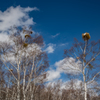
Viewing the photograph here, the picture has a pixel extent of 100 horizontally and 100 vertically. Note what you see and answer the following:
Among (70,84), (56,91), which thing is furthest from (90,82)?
(56,91)

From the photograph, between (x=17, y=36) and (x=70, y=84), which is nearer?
(x=17, y=36)

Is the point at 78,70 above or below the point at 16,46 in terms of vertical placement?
below

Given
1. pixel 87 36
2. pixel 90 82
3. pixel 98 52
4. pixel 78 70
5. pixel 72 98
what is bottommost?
pixel 72 98

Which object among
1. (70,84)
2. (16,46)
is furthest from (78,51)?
(70,84)

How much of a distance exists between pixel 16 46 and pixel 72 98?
29.7 metres

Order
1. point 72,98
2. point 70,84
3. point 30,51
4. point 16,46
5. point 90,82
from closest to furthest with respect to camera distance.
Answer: point 16,46 < point 30,51 < point 90,82 < point 70,84 < point 72,98

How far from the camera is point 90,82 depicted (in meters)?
12.1

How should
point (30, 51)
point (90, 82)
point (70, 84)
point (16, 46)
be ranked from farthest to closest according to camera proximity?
1. point (70, 84)
2. point (90, 82)
3. point (30, 51)
4. point (16, 46)

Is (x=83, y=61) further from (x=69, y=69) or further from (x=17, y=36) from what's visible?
(x=17, y=36)

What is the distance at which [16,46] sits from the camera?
10125 millimetres

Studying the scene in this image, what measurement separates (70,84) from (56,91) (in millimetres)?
9316

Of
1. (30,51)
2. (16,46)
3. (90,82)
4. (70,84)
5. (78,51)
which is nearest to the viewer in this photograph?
(16,46)

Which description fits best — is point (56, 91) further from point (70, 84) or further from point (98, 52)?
point (98, 52)

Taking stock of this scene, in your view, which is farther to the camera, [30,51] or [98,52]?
[98,52]
